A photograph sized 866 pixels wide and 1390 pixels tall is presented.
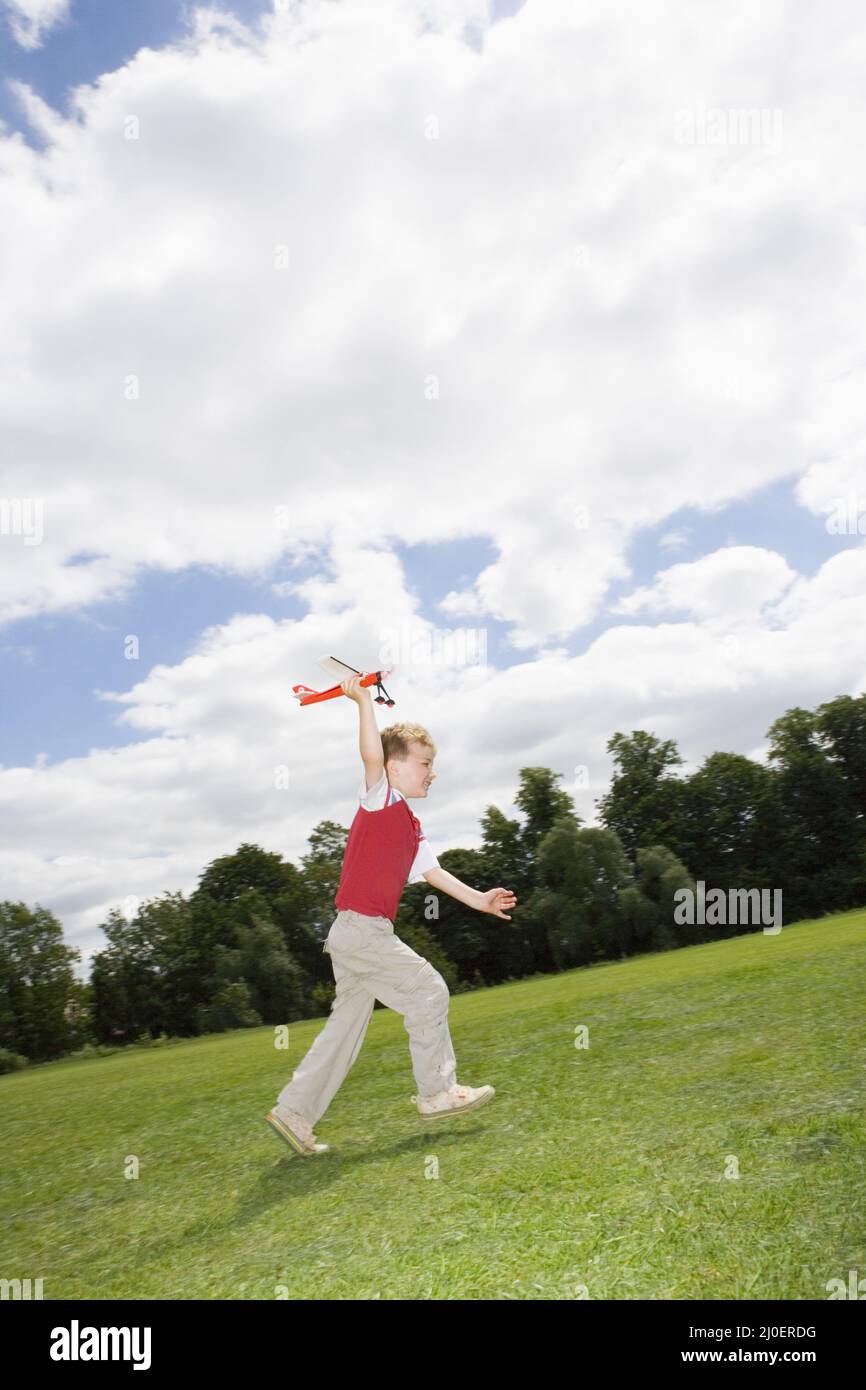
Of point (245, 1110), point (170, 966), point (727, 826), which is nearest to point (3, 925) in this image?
point (170, 966)

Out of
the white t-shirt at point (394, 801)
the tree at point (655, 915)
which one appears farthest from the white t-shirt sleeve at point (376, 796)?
the tree at point (655, 915)

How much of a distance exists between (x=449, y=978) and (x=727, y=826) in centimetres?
2600

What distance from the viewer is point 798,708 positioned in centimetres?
6919

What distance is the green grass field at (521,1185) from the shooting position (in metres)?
3.28

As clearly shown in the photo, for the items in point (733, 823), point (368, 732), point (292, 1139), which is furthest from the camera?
point (733, 823)

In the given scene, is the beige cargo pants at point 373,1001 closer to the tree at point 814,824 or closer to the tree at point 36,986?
the tree at point 36,986

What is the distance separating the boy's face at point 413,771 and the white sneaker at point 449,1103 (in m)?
1.88

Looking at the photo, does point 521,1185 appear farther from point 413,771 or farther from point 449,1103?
point 413,771

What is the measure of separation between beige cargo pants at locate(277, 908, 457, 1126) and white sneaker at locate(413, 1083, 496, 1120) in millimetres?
48

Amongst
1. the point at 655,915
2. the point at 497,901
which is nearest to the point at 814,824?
the point at 655,915

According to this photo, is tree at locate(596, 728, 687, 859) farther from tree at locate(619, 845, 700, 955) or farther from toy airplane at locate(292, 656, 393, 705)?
toy airplane at locate(292, 656, 393, 705)

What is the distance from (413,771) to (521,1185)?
2.54 meters

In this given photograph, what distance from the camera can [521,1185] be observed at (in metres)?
4.18

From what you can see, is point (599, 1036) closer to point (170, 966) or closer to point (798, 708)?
point (170, 966)
